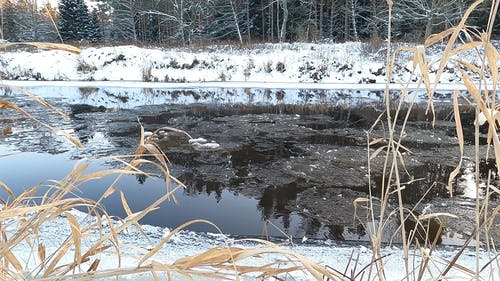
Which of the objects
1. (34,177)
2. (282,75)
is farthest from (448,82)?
(34,177)

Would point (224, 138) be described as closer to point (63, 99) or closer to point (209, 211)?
point (209, 211)

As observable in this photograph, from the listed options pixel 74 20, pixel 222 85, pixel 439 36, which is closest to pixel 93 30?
pixel 74 20

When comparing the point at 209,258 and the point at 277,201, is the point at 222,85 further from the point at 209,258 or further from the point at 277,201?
the point at 209,258

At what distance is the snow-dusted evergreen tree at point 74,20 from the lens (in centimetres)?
3622

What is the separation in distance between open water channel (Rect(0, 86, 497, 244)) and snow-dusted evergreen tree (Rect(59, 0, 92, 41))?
2797 cm

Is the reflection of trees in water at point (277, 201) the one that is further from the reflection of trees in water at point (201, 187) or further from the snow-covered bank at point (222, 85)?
the snow-covered bank at point (222, 85)

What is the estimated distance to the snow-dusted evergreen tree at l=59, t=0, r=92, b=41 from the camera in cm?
3622

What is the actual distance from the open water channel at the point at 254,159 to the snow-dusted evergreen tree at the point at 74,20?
28.0 metres

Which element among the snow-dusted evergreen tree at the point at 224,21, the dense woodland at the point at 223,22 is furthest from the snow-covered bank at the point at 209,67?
the snow-dusted evergreen tree at the point at 224,21

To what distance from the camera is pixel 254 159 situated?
6.20 m

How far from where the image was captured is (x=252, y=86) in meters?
15.0

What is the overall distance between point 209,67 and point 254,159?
12823mm

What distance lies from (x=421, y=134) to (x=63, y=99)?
10.5 meters

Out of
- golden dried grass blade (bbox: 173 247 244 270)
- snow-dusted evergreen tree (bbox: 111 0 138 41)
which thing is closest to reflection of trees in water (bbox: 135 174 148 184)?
golden dried grass blade (bbox: 173 247 244 270)
